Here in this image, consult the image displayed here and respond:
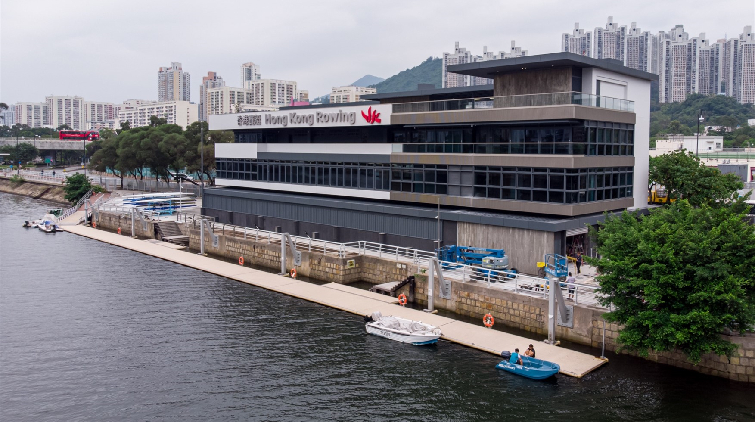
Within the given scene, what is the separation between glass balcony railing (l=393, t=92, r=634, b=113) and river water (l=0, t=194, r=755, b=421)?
55.9 feet

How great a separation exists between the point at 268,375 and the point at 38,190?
4740 inches

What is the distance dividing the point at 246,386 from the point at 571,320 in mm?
17251

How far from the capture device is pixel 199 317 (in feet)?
131

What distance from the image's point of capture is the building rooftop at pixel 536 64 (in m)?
42.4

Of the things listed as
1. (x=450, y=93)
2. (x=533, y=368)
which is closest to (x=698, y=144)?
(x=450, y=93)

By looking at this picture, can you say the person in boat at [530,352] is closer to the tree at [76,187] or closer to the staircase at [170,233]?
the staircase at [170,233]

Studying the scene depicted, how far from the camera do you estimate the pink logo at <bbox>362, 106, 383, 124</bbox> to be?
5331 centimetres

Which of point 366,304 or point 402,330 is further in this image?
point 366,304

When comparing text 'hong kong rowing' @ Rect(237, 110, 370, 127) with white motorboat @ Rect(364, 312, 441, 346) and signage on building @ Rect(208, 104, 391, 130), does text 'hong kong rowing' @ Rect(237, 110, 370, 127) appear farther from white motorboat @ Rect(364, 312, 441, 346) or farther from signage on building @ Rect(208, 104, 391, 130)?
white motorboat @ Rect(364, 312, 441, 346)

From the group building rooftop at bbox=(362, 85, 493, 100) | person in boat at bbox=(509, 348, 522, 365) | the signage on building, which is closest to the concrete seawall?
the signage on building

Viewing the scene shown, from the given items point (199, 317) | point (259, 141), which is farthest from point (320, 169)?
point (199, 317)

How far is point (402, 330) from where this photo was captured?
35.0 m

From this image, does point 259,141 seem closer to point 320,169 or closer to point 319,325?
point 320,169

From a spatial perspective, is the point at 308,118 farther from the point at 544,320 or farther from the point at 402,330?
the point at 544,320
